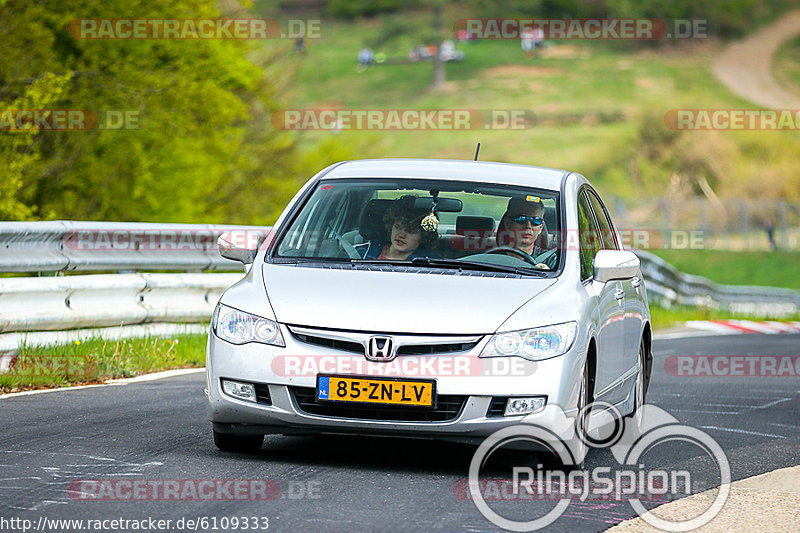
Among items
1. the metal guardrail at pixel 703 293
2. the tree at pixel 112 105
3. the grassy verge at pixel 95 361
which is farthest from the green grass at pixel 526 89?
the grassy verge at pixel 95 361

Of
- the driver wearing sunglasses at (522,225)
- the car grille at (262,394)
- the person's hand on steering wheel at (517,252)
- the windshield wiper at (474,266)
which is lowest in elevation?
the car grille at (262,394)

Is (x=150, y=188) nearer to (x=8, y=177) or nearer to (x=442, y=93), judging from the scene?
(x=8, y=177)

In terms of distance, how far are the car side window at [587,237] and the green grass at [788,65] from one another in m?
108

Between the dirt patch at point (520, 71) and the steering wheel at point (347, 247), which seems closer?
the steering wheel at point (347, 247)

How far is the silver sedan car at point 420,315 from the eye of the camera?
6660mm

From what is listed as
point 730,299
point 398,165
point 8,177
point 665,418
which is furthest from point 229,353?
point 730,299

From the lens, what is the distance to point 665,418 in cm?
995

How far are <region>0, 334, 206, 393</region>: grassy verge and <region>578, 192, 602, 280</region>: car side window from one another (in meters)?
3.81

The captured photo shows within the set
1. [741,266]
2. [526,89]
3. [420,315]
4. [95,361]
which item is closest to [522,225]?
[420,315]

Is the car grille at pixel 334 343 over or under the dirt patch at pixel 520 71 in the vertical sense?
under

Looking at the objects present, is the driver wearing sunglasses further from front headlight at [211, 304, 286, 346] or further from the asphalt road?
front headlight at [211, 304, 286, 346]

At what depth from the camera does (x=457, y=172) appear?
26.8ft

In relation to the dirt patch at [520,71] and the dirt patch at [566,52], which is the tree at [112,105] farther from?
the dirt patch at [566,52]

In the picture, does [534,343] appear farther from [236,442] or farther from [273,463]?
[236,442]
